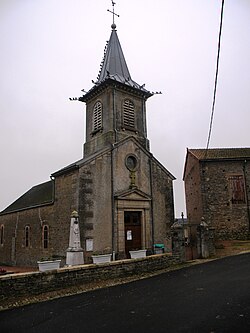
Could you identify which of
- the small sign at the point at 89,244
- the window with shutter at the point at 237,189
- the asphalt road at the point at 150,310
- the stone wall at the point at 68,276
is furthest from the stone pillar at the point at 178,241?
the window with shutter at the point at 237,189

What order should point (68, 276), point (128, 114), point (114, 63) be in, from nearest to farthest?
point (68, 276) < point (128, 114) < point (114, 63)

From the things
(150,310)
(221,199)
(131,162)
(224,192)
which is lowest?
(150,310)

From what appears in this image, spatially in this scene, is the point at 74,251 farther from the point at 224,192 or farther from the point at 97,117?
the point at 224,192

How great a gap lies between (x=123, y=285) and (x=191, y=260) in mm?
5667

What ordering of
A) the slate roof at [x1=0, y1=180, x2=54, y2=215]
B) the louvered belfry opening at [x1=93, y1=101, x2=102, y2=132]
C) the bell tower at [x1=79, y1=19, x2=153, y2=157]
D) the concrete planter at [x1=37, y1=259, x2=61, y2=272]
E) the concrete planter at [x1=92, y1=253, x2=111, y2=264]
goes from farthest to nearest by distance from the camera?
1. the slate roof at [x1=0, y1=180, x2=54, y2=215]
2. the louvered belfry opening at [x1=93, y1=101, x2=102, y2=132]
3. the bell tower at [x1=79, y1=19, x2=153, y2=157]
4. the concrete planter at [x1=92, y1=253, x2=111, y2=264]
5. the concrete planter at [x1=37, y1=259, x2=61, y2=272]

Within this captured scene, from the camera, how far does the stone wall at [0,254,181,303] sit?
26.4 feet

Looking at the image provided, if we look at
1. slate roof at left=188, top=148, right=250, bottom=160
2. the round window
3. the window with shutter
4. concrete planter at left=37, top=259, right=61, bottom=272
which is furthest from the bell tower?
the window with shutter

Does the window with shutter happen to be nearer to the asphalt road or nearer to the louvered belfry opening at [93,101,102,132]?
the louvered belfry opening at [93,101,102,132]

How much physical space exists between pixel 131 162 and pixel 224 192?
376 inches

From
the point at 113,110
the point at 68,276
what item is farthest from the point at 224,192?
the point at 68,276

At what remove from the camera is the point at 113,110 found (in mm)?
16594

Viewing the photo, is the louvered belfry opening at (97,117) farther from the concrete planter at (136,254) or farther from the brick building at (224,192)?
the brick building at (224,192)

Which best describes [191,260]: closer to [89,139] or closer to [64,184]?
[64,184]

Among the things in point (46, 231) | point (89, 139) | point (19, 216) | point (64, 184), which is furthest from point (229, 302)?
point (19, 216)
